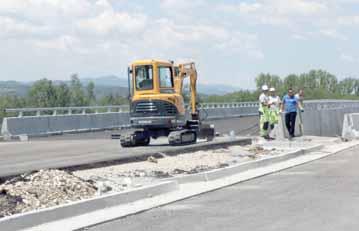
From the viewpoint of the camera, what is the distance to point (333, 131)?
31266 millimetres

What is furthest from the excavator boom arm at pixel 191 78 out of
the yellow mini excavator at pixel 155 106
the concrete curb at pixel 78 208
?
the concrete curb at pixel 78 208

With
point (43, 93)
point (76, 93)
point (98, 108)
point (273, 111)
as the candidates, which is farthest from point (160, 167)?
point (76, 93)

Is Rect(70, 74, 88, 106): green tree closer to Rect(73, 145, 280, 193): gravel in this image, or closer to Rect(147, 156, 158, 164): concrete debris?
Rect(73, 145, 280, 193): gravel

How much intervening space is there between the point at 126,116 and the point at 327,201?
30.0 meters

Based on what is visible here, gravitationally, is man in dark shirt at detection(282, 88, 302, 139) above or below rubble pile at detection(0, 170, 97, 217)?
above

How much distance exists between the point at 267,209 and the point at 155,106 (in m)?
11.5

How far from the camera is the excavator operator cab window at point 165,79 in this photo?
22.8 metres

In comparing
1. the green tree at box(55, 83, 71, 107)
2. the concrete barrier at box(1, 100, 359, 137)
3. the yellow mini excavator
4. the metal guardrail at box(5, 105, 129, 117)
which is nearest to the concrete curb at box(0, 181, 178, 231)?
the yellow mini excavator

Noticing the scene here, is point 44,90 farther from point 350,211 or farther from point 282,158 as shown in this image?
point 350,211

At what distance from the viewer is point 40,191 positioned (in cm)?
1156

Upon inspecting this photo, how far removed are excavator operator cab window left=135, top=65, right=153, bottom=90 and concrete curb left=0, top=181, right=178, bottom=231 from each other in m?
9.47

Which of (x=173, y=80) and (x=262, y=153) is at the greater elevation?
(x=173, y=80)

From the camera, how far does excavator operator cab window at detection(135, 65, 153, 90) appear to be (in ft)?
74.2

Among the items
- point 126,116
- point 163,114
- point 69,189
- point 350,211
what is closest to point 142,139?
point 163,114
